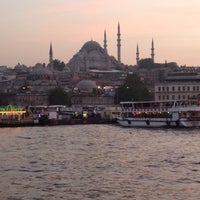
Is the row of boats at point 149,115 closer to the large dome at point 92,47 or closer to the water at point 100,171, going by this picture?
the water at point 100,171

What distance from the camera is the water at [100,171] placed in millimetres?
19047

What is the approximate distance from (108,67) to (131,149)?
133m

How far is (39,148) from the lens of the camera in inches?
1310

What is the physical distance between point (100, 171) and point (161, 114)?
3406 centimetres

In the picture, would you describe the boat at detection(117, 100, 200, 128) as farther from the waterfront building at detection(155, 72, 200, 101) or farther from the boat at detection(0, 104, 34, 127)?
the waterfront building at detection(155, 72, 200, 101)

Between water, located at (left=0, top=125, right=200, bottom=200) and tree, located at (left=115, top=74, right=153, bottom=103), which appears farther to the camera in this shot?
tree, located at (left=115, top=74, right=153, bottom=103)

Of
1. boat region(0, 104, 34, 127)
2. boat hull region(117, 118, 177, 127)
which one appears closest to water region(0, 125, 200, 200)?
boat hull region(117, 118, 177, 127)

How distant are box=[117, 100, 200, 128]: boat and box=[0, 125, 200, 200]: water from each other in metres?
18.1

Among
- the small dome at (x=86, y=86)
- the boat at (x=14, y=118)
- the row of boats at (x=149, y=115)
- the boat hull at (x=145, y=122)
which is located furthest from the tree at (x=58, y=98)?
the boat hull at (x=145, y=122)

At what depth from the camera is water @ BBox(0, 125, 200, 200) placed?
19.0 meters

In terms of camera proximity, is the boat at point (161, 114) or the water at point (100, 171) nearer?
the water at point (100, 171)

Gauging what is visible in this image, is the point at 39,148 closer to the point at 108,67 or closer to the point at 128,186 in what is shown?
the point at 128,186

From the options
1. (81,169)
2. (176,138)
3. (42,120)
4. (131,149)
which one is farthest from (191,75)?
(81,169)

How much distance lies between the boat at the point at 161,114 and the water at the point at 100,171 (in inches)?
712
